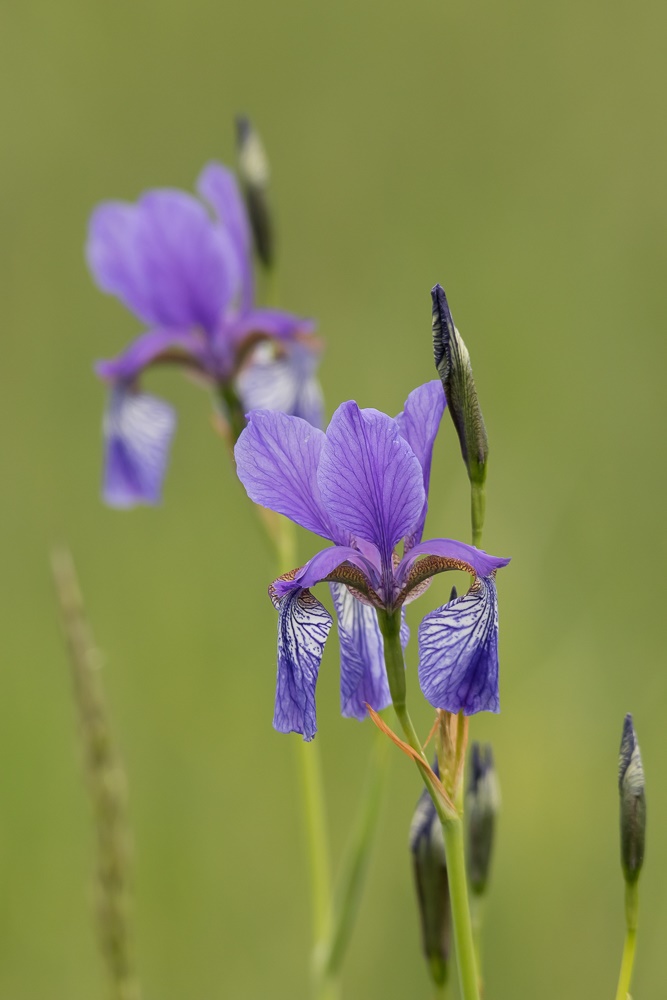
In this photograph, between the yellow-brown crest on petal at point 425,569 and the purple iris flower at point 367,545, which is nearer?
the purple iris flower at point 367,545

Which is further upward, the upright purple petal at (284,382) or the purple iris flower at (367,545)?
the upright purple petal at (284,382)

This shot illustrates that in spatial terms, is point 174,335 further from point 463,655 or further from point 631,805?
point 631,805

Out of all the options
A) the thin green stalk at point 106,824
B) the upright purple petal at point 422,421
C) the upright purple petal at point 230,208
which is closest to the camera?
the upright purple petal at point 422,421

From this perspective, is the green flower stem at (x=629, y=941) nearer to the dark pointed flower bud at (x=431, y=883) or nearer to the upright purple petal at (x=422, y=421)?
the dark pointed flower bud at (x=431, y=883)

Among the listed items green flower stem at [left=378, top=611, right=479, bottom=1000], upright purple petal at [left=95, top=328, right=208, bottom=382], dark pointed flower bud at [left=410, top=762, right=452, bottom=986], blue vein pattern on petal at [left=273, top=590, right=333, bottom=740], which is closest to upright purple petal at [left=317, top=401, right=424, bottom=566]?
blue vein pattern on petal at [left=273, top=590, right=333, bottom=740]

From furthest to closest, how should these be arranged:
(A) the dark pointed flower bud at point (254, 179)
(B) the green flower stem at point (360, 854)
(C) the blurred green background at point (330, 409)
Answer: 1. (C) the blurred green background at point (330, 409)
2. (A) the dark pointed flower bud at point (254, 179)
3. (B) the green flower stem at point (360, 854)

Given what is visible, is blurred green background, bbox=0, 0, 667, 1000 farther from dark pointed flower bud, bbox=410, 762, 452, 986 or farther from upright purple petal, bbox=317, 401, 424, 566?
upright purple petal, bbox=317, 401, 424, 566

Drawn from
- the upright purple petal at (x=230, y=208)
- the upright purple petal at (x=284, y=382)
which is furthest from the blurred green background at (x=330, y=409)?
the upright purple petal at (x=230, y=208)

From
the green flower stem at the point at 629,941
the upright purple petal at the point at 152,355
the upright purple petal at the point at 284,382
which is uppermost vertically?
the upright purple petal at the point at 152,355
